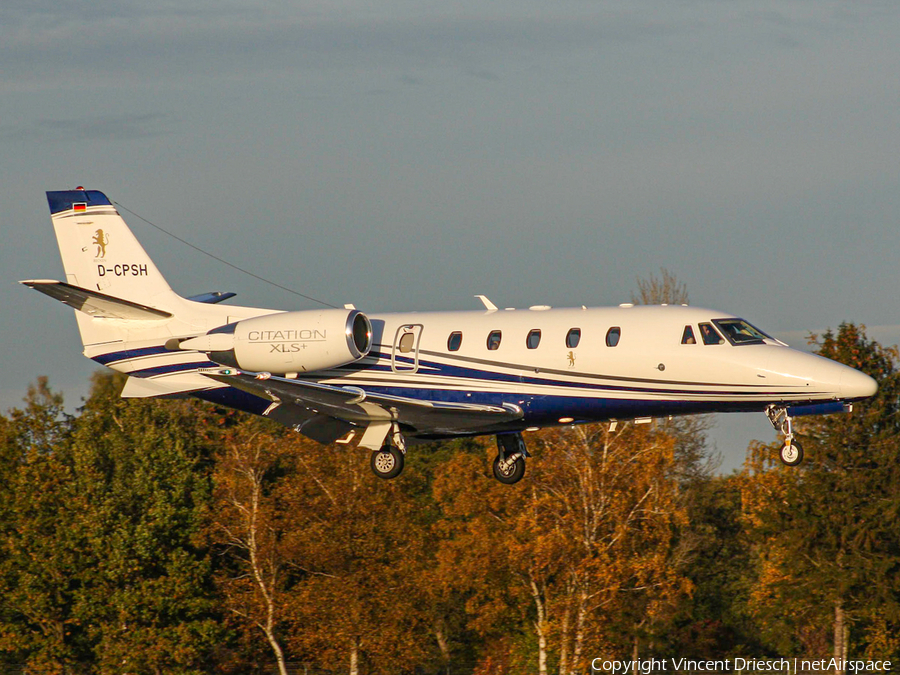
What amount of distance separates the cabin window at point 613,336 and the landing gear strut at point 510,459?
4.29 m

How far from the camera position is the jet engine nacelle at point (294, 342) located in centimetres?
2483

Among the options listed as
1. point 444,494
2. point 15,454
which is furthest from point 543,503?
point 15,454

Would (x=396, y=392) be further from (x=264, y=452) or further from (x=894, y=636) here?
(x=894, y=636)

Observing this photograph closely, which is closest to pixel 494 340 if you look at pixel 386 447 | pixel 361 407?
pixel 361 407

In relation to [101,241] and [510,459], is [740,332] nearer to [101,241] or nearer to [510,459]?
[510,459]

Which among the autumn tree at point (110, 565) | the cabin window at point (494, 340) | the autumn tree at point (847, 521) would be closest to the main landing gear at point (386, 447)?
the cabin window at point (494, 340)

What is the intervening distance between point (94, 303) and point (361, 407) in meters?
6.66

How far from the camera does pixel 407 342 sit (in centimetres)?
2562

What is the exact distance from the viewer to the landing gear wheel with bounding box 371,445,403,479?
84.3ft

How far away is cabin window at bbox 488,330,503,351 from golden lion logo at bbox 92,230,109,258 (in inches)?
427

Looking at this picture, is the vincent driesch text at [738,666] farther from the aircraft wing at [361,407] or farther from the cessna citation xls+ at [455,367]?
the cessna citation xls+ at [455,367]

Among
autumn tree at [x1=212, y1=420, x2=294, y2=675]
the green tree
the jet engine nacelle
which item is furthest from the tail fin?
the green tree

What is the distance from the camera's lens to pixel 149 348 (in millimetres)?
28141

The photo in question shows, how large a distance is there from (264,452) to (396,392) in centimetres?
2351
